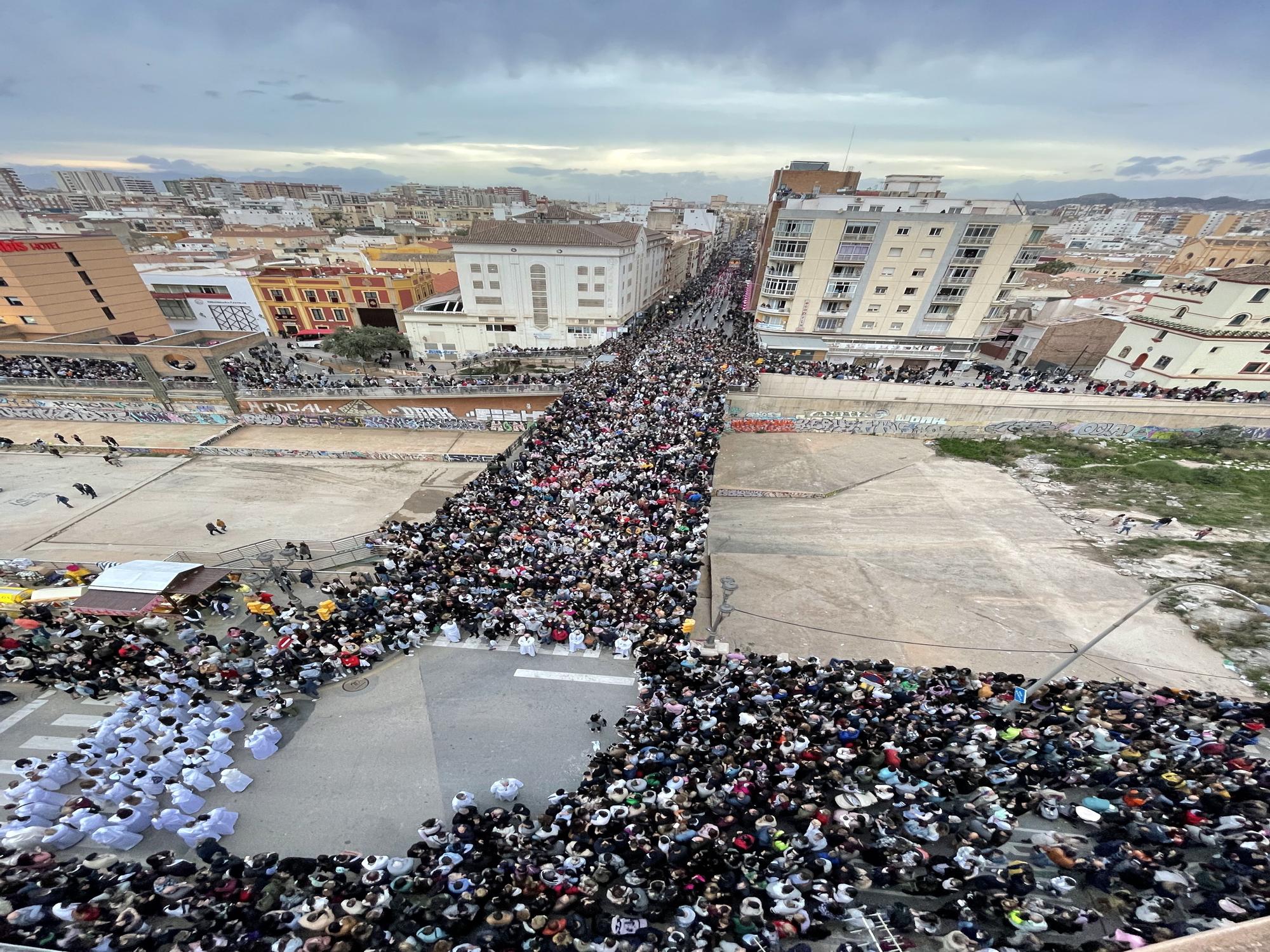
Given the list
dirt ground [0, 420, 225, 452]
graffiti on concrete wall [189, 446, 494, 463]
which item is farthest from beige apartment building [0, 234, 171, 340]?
graffiti on concrete wall [189, 446, 494, 463]

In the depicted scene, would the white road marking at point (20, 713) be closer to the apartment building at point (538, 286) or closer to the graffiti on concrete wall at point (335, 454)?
the graffiti on concrete wall at point (335, 454)

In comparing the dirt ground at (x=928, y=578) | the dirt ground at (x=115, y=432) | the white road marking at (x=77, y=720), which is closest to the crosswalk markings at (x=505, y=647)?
the dirt ground at (x=928, y=578)

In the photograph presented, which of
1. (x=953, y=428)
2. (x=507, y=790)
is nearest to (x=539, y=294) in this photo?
(x=953, y=428)

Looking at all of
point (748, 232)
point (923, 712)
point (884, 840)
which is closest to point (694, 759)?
point (884, 840)

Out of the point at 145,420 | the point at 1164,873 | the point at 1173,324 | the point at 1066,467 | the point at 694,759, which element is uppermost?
the point at 1173,324

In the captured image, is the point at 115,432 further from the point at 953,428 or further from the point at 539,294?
the point at 953,428

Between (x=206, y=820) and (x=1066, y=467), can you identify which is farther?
(x=1066, y=467)

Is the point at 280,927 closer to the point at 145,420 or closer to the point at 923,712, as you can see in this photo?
the point at 923,712

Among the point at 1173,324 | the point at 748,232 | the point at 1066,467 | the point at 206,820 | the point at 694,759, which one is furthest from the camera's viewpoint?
the point at 748,232
